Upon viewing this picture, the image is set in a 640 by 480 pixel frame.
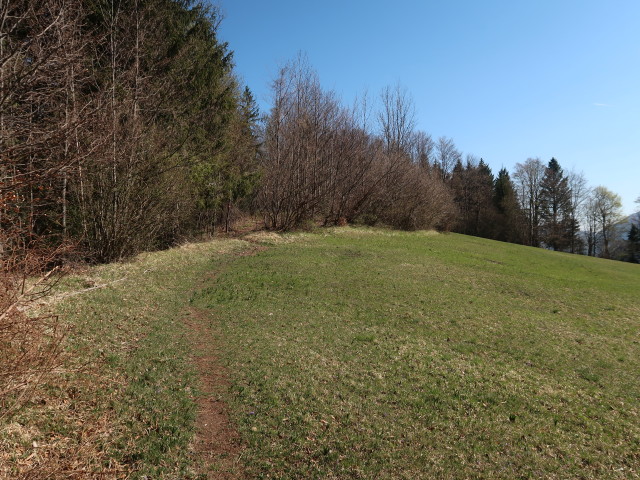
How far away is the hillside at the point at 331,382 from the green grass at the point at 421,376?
0.03 metres

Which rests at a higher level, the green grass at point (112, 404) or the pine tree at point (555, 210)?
the pine tree at point (555, 210)

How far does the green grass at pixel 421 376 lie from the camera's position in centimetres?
449

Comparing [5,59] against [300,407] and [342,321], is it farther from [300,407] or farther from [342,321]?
[342,321]

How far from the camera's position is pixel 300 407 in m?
5.30

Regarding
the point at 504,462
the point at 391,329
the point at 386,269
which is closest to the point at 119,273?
the point at 391,329

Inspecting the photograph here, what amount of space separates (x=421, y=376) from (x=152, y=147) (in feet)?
38.7

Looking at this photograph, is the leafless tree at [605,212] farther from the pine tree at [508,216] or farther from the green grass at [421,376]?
the green grass at [421,376]

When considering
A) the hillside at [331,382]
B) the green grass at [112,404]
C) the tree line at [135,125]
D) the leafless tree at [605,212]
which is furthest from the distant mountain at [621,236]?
the green grass at [112,404]

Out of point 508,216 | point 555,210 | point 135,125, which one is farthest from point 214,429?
point 555,210

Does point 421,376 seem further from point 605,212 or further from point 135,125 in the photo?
point 605,212

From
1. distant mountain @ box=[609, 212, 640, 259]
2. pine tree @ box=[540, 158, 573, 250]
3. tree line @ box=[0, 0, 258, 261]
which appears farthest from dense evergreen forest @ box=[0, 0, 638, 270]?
distant mountain @ box=[609, 212, 640, 259]

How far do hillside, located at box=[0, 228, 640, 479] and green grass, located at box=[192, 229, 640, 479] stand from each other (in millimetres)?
33

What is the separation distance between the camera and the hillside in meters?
4.21

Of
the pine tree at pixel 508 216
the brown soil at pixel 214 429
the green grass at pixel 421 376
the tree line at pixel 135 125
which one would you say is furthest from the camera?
the pine tree at pixel 508 216
